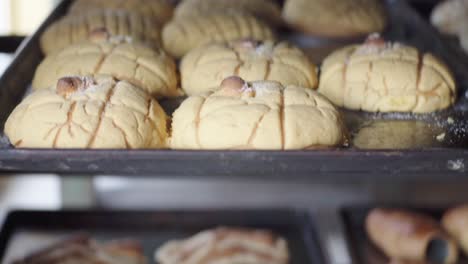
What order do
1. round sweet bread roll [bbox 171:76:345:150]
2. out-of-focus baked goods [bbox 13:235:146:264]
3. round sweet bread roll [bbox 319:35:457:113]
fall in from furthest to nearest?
1. round sweet bread roll [bbox 319:35:457:113]
2. round sweet bread roll [bbox 171:76:345:150]
3. out-of-focus baked goods [bbox 13:235:146:264]

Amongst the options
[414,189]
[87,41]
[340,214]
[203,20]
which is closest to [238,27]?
[203,20]

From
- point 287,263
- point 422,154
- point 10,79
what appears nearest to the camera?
point 287,263

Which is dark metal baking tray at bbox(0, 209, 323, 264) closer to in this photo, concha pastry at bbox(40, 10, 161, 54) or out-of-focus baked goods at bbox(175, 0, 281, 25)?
concha pastry at bbox(40, 10, 161, 54)

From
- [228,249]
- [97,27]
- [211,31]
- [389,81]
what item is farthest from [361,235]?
[97,27]

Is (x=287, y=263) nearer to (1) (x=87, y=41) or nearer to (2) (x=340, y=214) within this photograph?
(2) (x=340, y=214)

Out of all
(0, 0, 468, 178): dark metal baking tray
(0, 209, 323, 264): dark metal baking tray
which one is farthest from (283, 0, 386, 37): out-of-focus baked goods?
(0, 209, 323, 264): dark metal baking tray

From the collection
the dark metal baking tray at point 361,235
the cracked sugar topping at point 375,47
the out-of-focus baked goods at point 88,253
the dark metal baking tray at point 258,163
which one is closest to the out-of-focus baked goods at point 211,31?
the cracked sugar topping at point 375,47

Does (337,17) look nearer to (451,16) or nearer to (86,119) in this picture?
(451,16)

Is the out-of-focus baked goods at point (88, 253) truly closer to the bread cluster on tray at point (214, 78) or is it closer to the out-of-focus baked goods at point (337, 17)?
the bread cluster on tray at point (214, 78)
